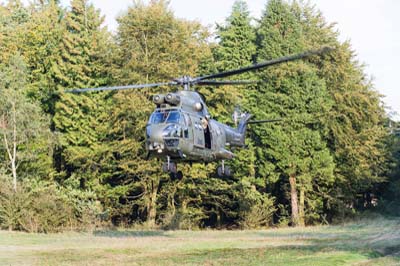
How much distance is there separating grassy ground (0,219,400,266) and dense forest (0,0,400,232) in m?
9.26

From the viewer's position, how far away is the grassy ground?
56.4 ft

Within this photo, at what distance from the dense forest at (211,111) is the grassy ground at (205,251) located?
9258 millimetres

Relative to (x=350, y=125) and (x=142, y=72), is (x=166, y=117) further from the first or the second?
(x=350, y=125)

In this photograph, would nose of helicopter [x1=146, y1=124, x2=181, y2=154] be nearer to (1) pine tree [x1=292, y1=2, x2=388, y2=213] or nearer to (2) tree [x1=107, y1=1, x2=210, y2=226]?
(2) tree [x1=107, y1=1, x2=210, y2=226]

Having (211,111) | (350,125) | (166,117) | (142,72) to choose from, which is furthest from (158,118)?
(350,125)

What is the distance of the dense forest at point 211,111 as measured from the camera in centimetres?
3447

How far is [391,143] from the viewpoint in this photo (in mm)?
39219

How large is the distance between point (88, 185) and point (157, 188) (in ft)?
13.5

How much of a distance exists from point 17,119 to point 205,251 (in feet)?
55.7

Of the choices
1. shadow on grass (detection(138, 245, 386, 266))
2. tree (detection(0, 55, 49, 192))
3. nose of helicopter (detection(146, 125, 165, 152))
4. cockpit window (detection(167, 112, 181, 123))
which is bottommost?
shadow on grass (detection(138, 245, 386, 266))

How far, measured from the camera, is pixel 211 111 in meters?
36.2

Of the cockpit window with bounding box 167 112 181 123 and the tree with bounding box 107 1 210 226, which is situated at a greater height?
the tree with bounding box 107 1 210 226

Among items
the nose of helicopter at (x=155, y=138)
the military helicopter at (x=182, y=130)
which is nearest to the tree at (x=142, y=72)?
the military helicopter at (x=182, y=130)

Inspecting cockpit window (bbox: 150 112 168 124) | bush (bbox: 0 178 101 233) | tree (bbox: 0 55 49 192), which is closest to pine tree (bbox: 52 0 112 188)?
tree (bbox: 0 55 49 192)
